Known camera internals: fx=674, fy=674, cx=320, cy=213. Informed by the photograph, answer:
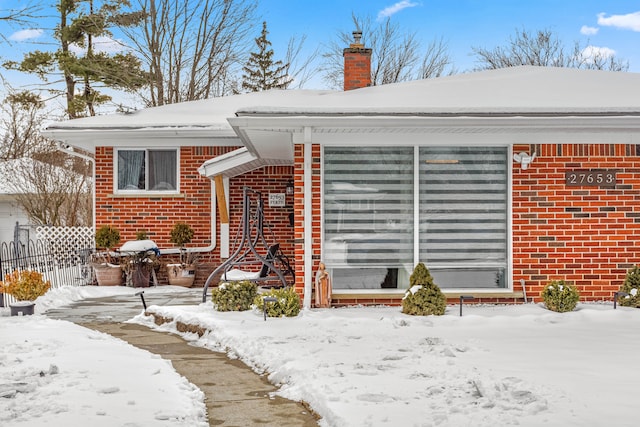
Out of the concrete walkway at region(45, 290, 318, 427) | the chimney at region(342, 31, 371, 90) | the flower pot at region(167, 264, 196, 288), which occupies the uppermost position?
the chimney at region(342, 31, 371, 90)

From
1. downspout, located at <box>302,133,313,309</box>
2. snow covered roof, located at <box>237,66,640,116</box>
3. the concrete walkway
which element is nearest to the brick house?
downspout, located at <box>302,133,313,309</box>

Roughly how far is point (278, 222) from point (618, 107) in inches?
296

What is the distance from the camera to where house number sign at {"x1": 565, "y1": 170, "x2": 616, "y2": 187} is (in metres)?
9.19

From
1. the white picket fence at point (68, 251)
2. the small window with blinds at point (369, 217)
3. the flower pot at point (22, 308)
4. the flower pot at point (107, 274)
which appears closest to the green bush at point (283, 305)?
the small window with blinds at point (369, 217)

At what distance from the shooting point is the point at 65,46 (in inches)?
1118

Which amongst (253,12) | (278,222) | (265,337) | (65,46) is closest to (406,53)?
(253,12)

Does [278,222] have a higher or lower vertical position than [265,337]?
higher

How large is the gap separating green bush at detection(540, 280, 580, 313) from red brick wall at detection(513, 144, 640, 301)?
2.26 ft

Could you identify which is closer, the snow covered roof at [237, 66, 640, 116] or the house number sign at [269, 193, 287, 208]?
the snow covered roof at [237, 66, 640, 116]

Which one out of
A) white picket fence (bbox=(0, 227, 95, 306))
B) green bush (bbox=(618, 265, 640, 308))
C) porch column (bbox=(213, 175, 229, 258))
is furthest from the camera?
white picket fence (bbox=(0, 227, 95, 306))

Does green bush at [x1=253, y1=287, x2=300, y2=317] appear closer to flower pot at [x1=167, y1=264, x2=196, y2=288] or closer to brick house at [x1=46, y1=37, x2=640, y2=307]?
brick house at [x1=46, y1=37, x2=640, y2=307]

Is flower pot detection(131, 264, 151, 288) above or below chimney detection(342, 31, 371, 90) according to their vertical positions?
below

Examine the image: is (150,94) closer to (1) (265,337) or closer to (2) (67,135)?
(2) (67,135)

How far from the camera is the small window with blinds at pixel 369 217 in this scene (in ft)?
30.3
